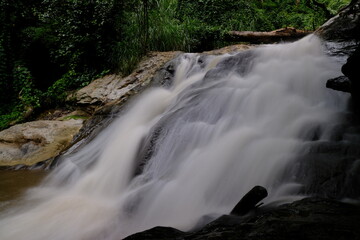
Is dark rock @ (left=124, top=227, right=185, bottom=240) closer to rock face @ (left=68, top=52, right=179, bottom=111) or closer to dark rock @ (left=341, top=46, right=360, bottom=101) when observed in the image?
dark rock @ (left=341, top=46, right=360, bottom=101)

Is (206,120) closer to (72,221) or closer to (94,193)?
(94,193)

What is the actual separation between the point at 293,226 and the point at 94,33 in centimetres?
816

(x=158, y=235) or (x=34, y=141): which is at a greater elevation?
(x=34, y=141)

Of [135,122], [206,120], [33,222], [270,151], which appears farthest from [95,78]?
[270,151]

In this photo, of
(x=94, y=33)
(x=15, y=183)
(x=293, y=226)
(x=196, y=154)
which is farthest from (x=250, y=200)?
(x=94, y=33)

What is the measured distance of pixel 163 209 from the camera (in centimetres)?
305

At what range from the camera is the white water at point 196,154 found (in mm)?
2943

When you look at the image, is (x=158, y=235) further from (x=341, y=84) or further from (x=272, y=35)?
(x=272, y=35)

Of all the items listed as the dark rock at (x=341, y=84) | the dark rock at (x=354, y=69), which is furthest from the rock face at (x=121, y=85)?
the dark rock at (x=354, y=69)

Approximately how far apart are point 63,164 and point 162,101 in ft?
Result: 7.07

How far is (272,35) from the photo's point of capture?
7973 millimetres

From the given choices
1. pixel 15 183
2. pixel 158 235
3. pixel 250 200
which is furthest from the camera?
pixel 15 183

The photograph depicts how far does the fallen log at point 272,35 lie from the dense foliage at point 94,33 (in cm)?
53

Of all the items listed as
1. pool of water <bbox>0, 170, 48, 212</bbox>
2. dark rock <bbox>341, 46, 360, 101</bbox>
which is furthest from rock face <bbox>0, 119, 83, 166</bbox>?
dark rock <bbox>341, 46, 360, 101</bbox>
